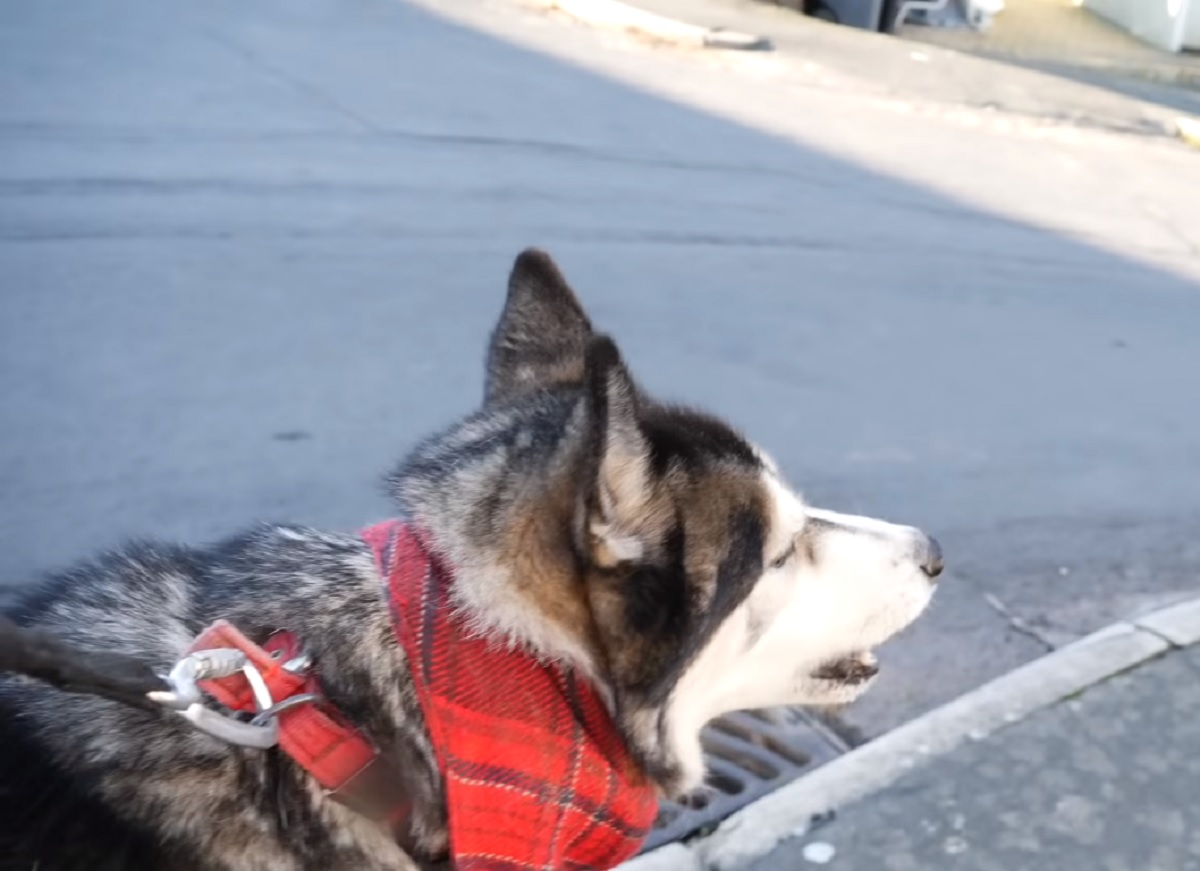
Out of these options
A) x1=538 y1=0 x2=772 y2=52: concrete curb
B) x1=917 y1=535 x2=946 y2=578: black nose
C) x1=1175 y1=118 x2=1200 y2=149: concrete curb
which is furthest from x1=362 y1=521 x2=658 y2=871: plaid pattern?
x1=1175 y1=118 x2=1200 y2=149: concrete curb

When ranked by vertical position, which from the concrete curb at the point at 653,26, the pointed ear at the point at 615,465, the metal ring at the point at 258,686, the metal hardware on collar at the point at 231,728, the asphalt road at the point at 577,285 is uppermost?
the concrete curb at the point at 653,26

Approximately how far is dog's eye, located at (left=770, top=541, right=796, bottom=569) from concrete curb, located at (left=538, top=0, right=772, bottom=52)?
11.2 metres

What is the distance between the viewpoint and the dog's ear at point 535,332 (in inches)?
101

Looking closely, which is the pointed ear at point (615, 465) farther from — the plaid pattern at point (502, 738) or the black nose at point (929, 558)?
the black nose at point (929, 558)

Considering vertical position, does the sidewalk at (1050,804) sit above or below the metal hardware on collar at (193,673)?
below

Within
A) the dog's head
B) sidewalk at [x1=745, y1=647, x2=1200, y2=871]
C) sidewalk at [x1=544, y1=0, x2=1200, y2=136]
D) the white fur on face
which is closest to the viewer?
the dog's head

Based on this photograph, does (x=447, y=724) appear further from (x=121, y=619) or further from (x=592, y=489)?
(x=121, y=619)

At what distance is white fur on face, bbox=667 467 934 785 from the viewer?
2.32 m

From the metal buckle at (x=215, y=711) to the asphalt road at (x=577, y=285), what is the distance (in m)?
2.50

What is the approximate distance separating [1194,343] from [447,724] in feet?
A: 22.1

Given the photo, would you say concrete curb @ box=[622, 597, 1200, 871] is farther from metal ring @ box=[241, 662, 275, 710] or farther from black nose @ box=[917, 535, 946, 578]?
metal ring @ box=[241, 662, 275, 710]

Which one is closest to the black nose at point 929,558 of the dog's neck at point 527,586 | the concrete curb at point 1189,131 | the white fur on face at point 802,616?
the white fur on face at point 802,616

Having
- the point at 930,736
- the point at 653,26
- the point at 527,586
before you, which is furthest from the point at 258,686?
the point at 653,26

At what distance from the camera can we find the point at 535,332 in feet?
8.51
